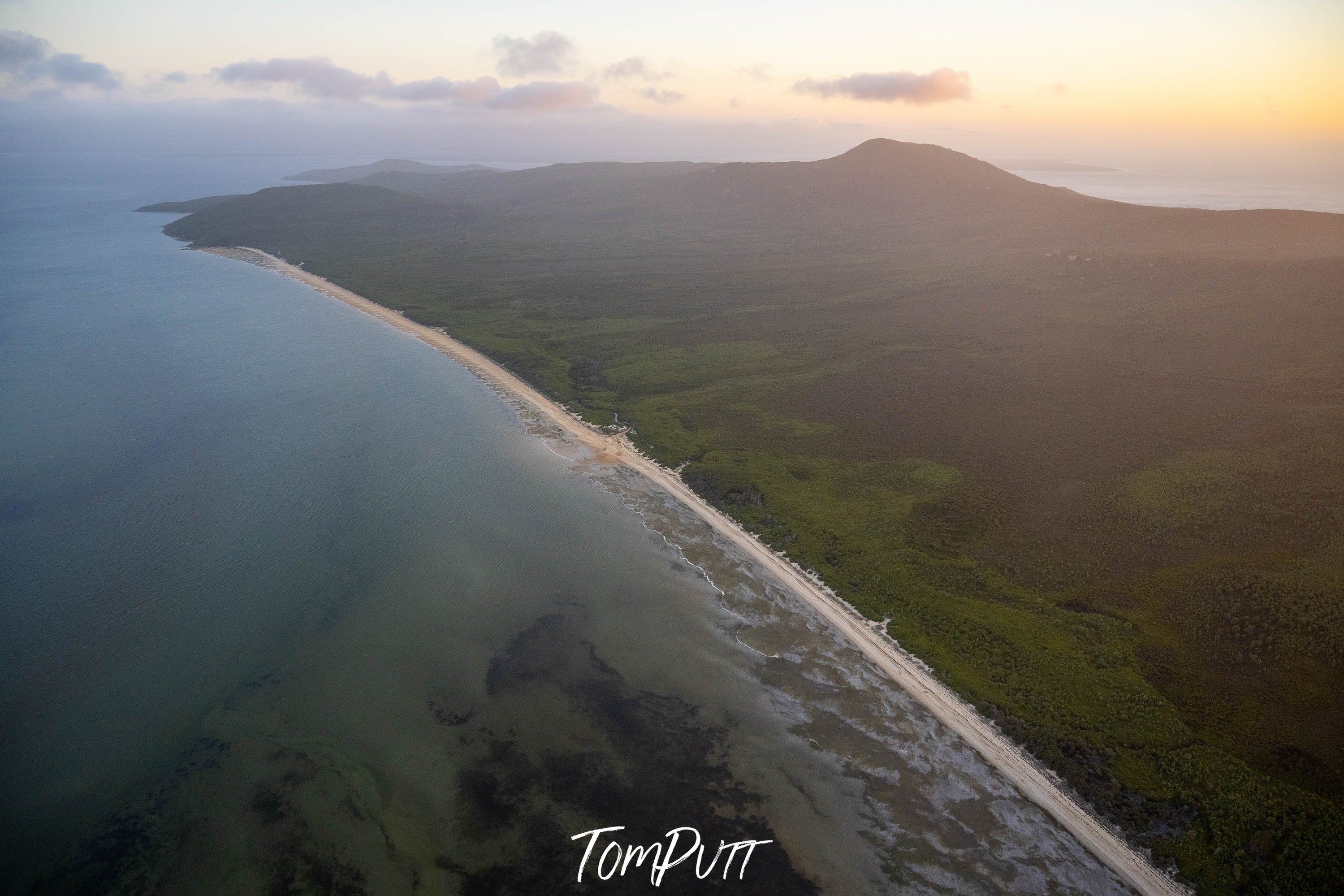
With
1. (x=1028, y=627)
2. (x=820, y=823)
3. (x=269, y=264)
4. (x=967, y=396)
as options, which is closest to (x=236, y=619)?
(x=820, y=823)

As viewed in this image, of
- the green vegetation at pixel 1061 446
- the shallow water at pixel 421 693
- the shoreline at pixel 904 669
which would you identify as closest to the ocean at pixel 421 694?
the shallow water at pixel 421 693
